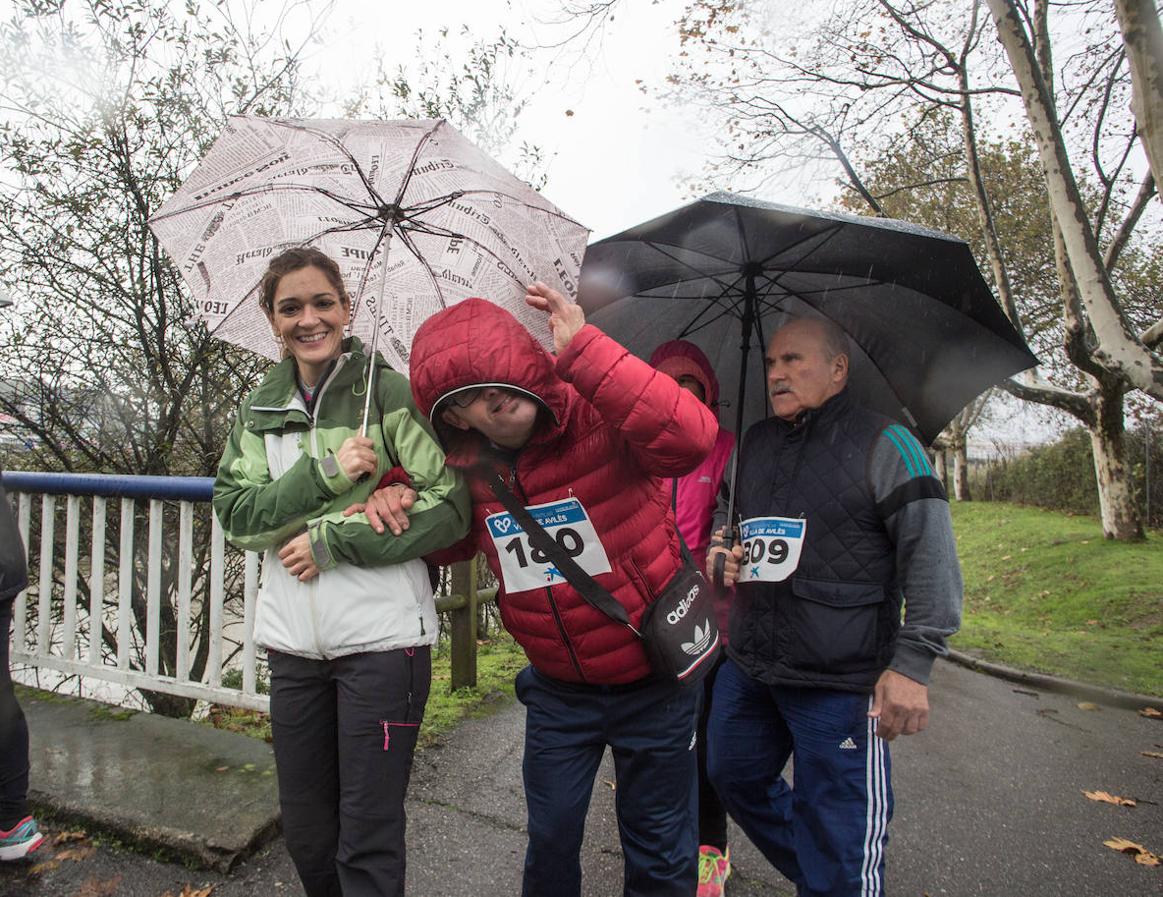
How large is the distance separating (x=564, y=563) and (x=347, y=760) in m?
0.76

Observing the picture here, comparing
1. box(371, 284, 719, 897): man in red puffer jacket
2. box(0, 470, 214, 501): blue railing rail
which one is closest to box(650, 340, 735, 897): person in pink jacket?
box(371, 284, 719, 897): man in red puffer jacket

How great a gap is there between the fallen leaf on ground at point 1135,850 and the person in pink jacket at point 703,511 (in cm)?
187

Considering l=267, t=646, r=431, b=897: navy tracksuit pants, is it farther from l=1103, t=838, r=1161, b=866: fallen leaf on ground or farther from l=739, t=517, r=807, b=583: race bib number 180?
l=1103, t=838, r=1161, b=866: fallen leaf on ground

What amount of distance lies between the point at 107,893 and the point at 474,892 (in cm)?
118

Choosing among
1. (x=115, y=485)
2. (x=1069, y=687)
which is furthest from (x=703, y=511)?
(x=1069, y=687)

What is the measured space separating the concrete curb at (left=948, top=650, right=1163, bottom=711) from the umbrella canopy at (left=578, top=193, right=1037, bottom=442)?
17.3 feet

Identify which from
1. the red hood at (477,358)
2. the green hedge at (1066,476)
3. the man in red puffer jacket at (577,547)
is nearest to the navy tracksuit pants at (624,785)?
the man in red puffer jacket at (577,547)

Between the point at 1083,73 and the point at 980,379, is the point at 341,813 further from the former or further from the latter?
the point at 1083,73

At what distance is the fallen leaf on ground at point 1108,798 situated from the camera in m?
3.91

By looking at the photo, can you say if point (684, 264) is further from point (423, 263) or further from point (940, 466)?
point (940, 466)

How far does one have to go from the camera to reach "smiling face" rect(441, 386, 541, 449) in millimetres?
1819

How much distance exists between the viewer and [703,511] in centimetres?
279

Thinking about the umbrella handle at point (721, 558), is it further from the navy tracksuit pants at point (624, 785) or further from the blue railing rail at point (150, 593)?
the blue railing rail at point (150, 593)

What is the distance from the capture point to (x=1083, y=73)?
10977mm
